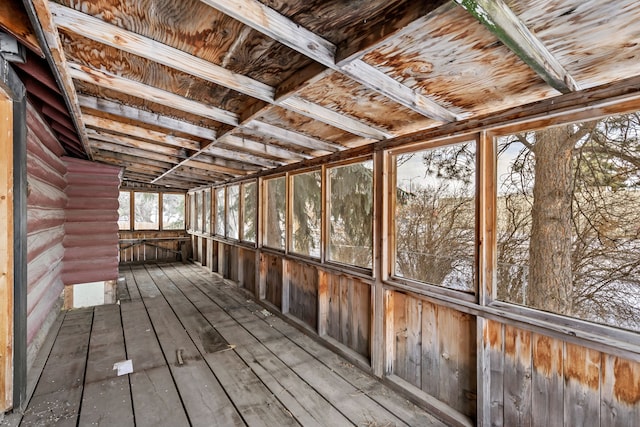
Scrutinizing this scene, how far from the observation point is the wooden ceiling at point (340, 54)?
1.04 m

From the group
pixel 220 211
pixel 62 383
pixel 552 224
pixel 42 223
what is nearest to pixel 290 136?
pixel 552 224

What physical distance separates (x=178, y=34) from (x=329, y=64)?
2.34 ft

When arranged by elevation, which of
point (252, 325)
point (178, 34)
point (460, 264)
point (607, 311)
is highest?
point (178, 34)

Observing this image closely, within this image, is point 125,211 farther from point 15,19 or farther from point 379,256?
point 379,256

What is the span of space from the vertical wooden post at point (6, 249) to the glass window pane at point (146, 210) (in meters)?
6.70

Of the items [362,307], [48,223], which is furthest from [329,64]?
[48,223]

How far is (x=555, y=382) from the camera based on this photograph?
1.58 m

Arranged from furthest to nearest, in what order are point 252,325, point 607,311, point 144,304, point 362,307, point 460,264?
point 144,304 < point 252,325 < point 362,307 < point 460,264 < point 607,311

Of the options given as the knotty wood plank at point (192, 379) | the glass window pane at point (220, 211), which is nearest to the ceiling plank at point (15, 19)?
the knotty wood plank at point (192, 379)

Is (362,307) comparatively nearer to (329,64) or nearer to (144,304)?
(329,64)

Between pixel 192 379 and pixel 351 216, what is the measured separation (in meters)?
2.51

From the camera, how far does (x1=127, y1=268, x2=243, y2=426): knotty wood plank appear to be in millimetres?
1991

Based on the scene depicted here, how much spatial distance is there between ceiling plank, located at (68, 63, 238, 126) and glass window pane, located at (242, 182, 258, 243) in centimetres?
304

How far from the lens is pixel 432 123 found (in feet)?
6.99
